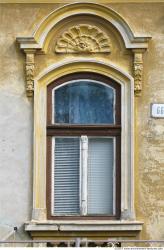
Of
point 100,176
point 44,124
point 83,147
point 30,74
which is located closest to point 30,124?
point 44,124

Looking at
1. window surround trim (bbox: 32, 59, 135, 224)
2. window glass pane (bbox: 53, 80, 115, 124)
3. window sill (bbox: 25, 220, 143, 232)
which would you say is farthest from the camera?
window glass pane (bbox: 53, 80, 115, 124)

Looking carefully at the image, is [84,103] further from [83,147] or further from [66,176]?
[66,176]

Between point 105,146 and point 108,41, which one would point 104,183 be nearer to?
point 105,146

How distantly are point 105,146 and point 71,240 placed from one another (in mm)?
1422

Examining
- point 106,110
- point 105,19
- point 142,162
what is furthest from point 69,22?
point 142,162

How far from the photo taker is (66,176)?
1370 cm

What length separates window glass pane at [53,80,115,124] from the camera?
1377 centimetres

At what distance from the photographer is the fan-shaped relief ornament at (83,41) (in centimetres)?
1377

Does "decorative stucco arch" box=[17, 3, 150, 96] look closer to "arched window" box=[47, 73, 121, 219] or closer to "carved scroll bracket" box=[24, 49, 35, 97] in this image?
"carved scroll bracket" box=[24, 49, 35, 97]

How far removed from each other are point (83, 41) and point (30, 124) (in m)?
1.38

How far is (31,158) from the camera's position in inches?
534

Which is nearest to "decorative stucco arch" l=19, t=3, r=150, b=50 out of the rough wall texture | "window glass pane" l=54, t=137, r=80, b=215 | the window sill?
the rough wall texture

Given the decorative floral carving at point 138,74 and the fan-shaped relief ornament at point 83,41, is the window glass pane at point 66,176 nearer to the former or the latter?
the decorative floral carving at point 138,74

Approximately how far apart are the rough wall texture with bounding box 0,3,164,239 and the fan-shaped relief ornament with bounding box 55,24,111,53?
264 mm
